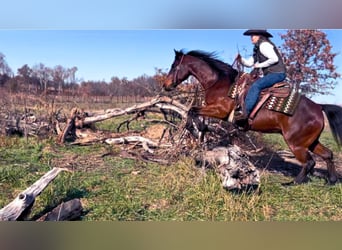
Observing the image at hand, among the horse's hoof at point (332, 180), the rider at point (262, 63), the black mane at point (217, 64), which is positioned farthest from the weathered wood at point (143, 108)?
the horse's hoof at point (332, 180)

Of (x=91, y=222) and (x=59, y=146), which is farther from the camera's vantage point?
(x=59, y=146)

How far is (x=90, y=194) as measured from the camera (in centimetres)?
Result: 328

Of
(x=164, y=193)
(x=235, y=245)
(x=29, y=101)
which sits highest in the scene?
(x=29, y=101)

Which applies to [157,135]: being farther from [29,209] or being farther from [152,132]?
[29,209]

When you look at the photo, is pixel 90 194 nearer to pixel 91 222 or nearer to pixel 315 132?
pixel 91 222

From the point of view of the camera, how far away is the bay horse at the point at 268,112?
334 cm

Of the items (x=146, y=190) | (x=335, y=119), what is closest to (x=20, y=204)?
(x=146, y=190)

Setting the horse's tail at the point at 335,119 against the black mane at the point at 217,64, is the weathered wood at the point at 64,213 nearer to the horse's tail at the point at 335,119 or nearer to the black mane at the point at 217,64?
the black mane at the point at 217,64

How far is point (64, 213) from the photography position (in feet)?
10.5

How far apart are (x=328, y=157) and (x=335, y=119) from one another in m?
0.28

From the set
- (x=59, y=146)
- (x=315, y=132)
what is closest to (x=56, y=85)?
(x=59, y=146)

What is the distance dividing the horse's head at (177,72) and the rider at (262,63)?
0.41 meters
